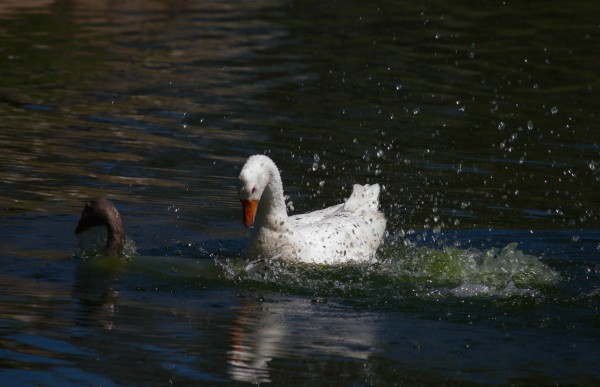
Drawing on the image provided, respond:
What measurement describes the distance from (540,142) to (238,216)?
4.94 meters

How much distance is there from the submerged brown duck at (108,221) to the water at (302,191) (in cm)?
19

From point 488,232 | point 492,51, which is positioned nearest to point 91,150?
point 488,232

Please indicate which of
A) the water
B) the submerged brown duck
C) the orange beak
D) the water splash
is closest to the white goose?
the orange beak

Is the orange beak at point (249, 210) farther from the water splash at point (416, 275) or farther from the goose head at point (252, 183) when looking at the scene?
the water splash at point (416, 275)

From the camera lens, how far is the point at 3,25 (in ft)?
80.4

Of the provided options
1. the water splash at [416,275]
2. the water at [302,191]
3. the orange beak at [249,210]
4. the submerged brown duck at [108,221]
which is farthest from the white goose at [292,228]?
the submerged brown duck at [108,221]

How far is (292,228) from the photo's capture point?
10359 mm

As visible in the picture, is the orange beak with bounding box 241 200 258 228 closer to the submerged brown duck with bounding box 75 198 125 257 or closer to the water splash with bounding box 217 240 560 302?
the water splash with bounding box 217 240 560 302

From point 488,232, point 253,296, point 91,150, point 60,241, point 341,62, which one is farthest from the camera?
point 341,62

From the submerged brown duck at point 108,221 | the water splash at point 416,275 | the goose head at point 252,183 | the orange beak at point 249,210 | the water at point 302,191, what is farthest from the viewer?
the submerged brown duck at point 108,221

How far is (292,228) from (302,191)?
2.92 m

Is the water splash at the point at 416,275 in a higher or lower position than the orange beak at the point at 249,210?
lower

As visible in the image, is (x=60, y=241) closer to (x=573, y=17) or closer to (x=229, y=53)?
(x=229, y=53)

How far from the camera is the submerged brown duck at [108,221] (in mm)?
10148
